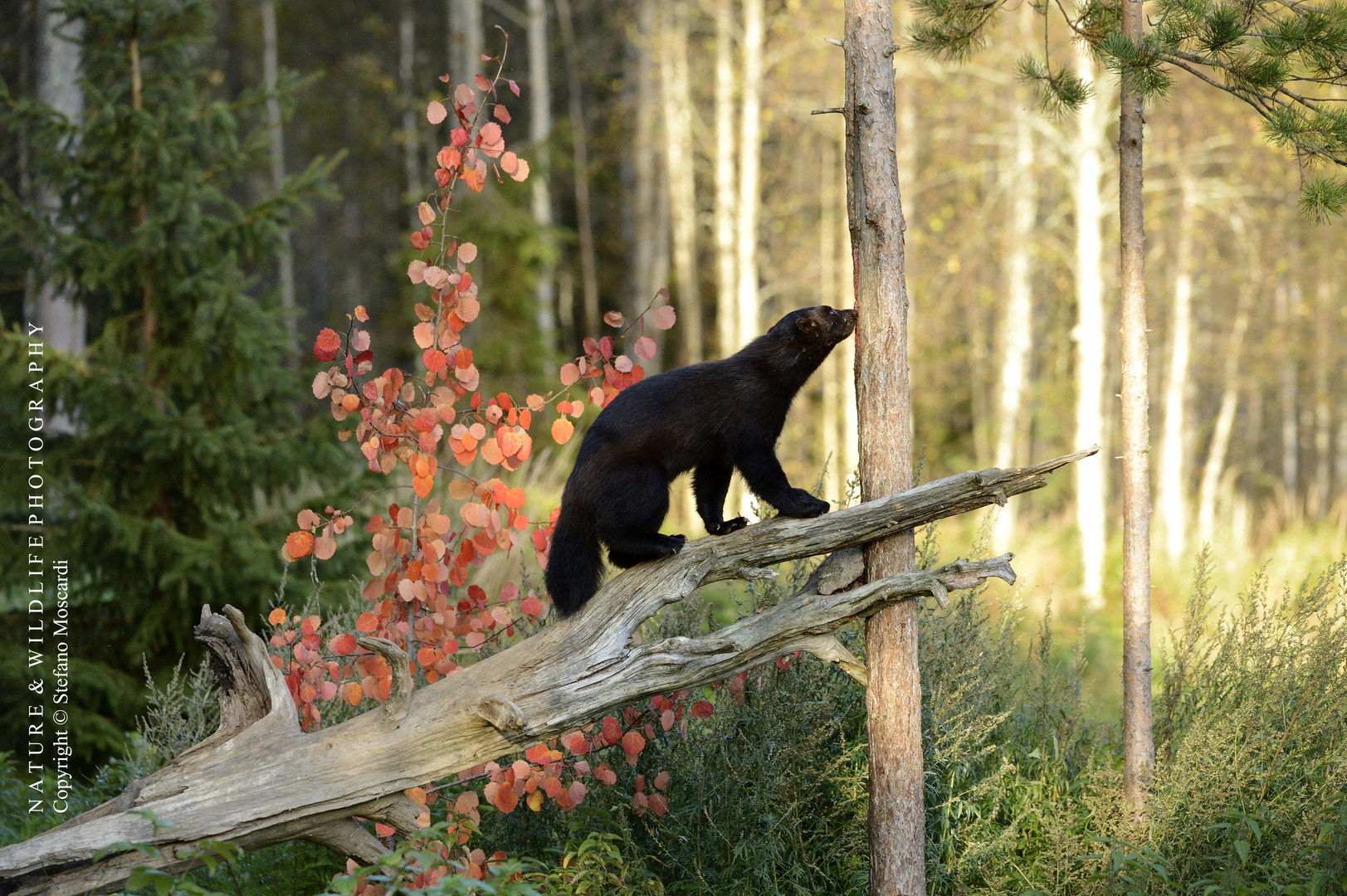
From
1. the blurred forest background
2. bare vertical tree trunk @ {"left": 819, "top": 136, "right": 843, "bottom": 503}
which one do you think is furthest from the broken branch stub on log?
bare vertical tree trunk @ {"left": 819, "top": 136, "right": 843, "bottom": 503}

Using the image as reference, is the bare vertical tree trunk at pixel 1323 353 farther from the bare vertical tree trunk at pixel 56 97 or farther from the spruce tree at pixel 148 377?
the bare vertical tree trunk at pixel 56 97

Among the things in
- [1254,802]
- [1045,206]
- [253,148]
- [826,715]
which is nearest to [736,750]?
[826,715]

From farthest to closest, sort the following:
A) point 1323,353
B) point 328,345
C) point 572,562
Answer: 1. point 1323,353
2. point 572,562
3. point 328,345

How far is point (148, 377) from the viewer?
5.70 meters

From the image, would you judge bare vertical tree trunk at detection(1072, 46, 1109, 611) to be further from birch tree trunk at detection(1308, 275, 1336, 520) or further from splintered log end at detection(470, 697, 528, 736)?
birch tree trunk at detection(1308, 275, 1336, 520)

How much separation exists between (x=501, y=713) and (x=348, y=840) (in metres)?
0.72

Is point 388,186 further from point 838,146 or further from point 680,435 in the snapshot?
point 680,435

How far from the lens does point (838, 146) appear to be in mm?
16922

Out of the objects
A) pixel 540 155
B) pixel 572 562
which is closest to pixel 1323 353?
pixel 540 155

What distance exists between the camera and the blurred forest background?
565 centimetres

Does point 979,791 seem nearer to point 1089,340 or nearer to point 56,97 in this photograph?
point 1089,340

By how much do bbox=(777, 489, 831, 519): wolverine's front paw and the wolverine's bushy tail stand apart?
69 cm

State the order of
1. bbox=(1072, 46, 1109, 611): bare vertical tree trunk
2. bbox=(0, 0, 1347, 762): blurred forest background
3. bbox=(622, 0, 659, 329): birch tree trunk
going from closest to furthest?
1. bbox=(0, 0, 1347, 762): blurred forest background
2. bbox=(1072, 46, 1109, 611): bare vertical tree trunk
3. bbox=(622, 0, 659, 329): birch tree trunk

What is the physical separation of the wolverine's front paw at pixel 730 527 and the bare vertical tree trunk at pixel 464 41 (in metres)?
10.7
